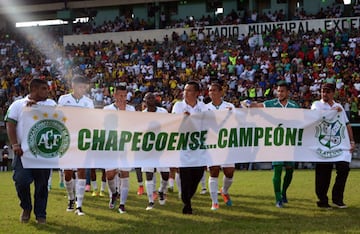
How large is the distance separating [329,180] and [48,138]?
5.07 metres

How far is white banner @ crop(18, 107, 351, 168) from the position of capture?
32.0 feet

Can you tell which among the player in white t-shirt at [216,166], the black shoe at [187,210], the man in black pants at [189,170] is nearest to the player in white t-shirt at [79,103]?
the man in black pants at [189,170]

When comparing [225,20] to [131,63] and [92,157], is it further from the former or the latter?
[92,157]

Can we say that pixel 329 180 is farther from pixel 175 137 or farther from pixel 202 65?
pixel 202 65

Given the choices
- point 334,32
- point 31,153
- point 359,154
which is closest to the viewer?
point 31,153

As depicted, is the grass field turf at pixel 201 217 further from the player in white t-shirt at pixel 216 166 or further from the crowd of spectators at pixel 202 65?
the crowd of spectators at pixel 202 65

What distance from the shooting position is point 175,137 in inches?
411

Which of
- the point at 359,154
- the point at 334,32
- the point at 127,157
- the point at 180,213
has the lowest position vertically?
the point at 359,154

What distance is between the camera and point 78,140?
32.5ft

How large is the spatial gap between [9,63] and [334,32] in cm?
2115

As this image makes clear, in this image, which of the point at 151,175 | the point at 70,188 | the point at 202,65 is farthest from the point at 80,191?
the point at 202,65

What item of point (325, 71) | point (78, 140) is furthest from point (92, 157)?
point (325, 71)

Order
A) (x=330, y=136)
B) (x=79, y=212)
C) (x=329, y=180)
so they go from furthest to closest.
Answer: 1. (x=329, y=180)
2. (x=330, y=136)
3. (x=79, y=212)

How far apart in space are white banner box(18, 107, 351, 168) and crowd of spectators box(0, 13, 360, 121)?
16.2 metres
